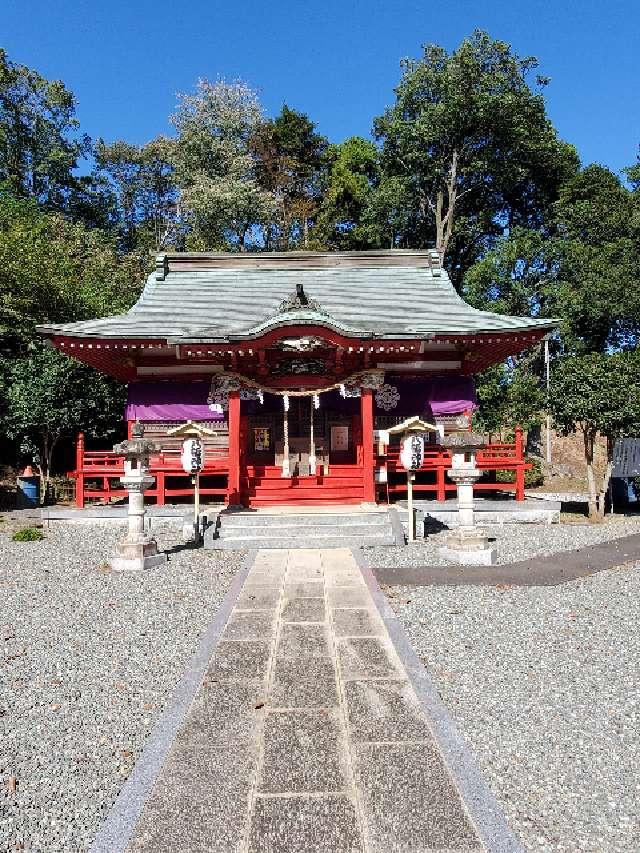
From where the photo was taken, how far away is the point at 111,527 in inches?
451

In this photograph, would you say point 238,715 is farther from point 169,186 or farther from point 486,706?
point 169,186

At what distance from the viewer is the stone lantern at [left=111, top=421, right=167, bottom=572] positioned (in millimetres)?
7762

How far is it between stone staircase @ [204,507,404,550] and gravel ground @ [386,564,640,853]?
2867 millimetres

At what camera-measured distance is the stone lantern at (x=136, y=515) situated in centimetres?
776

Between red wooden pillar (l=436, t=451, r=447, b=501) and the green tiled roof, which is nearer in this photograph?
the green tiled roof

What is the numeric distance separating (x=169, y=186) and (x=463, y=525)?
37003mm

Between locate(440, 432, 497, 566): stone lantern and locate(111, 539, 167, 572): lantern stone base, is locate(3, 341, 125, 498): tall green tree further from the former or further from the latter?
locate(440, 432, 497, 566): stone lantern

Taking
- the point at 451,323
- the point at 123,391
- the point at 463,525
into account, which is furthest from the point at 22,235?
the point at 463,525

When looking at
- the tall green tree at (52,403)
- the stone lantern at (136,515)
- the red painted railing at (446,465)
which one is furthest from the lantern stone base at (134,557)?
the tall green tree at (52,403)

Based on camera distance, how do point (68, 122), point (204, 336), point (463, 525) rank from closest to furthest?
point (463, 525) < point (204, 336) < point (68, 122)

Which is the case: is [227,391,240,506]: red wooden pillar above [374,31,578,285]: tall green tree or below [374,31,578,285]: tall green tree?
below

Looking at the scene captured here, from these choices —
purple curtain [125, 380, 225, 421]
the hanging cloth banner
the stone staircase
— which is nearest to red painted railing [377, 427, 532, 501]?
the hanging cloth banner

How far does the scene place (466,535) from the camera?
7895mm

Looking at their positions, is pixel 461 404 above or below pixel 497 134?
below
